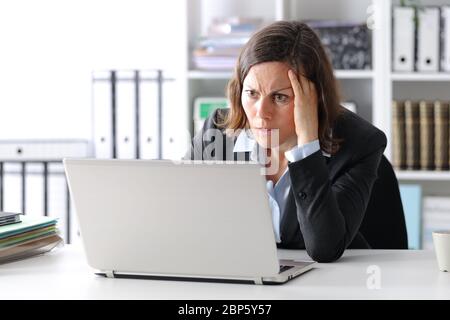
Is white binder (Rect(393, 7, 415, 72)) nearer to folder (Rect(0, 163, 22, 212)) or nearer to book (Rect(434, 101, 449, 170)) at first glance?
book (Rect(434, 101, 449, 170))

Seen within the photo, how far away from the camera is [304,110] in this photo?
1739mm

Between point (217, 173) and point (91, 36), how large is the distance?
2.24m

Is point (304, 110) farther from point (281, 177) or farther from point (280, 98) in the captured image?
point (281, 177)

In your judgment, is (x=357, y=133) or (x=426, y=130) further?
(x=426, y=130)

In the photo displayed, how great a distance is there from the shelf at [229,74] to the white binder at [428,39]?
208 millimetres

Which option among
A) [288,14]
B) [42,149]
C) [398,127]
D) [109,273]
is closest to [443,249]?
[109,273]

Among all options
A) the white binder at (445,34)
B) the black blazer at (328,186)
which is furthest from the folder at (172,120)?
the black blazer at (328,186)

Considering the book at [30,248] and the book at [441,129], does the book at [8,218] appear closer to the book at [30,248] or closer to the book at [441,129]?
the book at [30,248]

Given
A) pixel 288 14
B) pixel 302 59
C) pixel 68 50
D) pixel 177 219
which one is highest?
pixel 288 14

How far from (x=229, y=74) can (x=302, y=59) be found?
1.36 meters

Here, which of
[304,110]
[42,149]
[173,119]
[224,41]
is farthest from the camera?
[42,149]

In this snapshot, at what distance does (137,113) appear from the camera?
3.20m

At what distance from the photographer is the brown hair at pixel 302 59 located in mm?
1826
